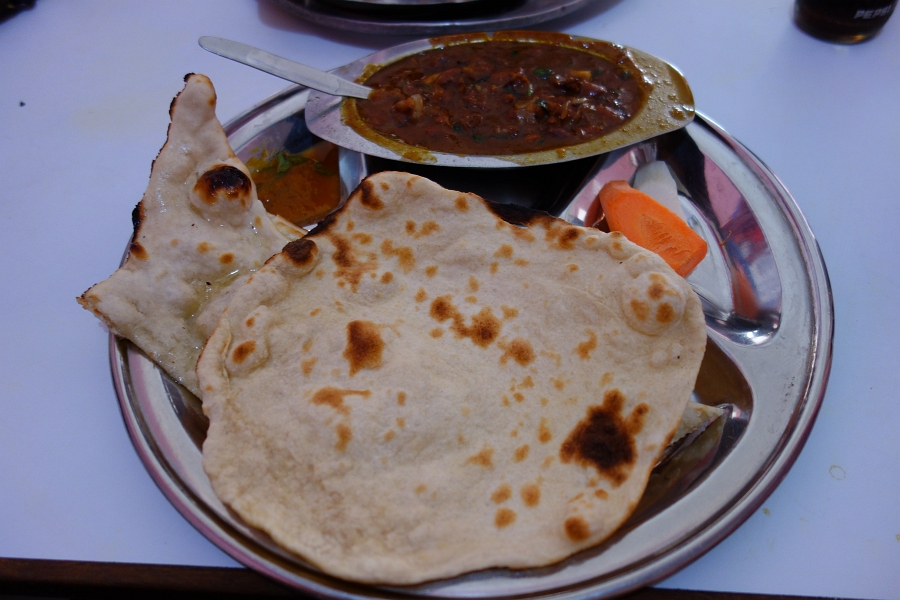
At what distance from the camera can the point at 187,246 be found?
1.71m

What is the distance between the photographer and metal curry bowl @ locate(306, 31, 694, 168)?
211 cm

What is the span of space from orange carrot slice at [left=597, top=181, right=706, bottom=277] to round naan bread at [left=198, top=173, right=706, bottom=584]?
0.41m

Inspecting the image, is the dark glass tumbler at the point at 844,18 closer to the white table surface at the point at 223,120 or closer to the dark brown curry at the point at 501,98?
the white table surface at the point at 223,120

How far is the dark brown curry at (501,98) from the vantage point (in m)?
2.20

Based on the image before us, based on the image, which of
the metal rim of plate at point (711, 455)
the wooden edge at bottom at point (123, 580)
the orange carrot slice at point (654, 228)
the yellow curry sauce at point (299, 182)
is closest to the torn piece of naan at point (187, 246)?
the metal rim of plate at point (711, 455)

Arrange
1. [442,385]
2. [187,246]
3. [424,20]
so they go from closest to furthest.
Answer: [442,385] < [187,246] < [424,20]

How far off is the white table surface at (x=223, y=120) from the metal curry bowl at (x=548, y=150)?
0.47 metres

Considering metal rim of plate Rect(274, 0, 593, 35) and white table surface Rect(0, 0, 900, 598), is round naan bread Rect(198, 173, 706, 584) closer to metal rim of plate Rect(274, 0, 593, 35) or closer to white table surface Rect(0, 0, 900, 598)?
white table surface Rect(0, 0, 900, 598)

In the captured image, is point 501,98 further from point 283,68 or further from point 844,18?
point 844,18

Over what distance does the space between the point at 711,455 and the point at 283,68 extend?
2026mm

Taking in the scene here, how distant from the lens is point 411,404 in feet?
4.64

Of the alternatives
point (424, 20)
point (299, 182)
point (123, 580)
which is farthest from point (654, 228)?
point (123, 580)

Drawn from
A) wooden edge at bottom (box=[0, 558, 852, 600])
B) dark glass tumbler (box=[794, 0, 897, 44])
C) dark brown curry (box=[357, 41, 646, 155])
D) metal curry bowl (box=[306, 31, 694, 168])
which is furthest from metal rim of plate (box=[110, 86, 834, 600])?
dark glass tumbler (box=[794, 0, 897, 44])

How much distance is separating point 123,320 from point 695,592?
1627mm
